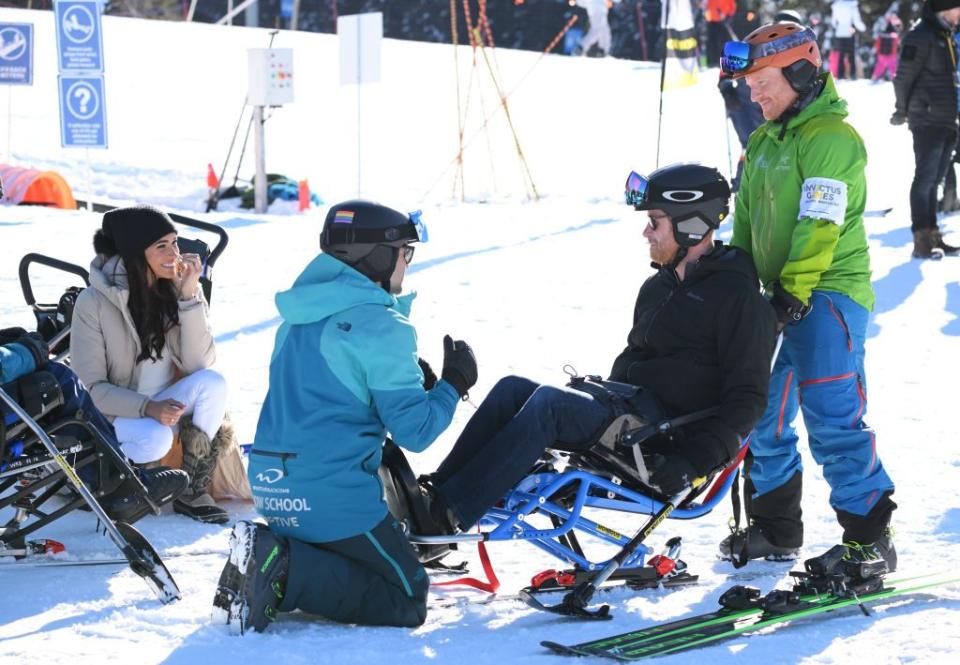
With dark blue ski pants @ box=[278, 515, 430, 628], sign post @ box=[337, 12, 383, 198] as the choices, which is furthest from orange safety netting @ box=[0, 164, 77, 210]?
dark blue ski pants @ box=[278, 515, 430, 628]

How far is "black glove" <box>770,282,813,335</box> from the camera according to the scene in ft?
14.1

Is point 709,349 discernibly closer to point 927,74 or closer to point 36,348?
point 36,348

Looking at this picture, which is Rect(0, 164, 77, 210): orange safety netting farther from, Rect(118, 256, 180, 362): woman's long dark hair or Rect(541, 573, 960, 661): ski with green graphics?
Rect(541, 573, 960, 661): ski with green graphics

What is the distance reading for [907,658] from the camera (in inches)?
144

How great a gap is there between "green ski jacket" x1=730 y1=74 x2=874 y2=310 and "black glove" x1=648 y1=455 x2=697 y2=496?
68 cm

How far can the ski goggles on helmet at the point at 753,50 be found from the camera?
14.4 feet

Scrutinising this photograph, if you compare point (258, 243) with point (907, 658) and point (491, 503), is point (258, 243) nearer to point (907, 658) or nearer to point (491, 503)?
point (491, 503)

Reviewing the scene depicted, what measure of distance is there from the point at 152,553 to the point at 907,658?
224 cm

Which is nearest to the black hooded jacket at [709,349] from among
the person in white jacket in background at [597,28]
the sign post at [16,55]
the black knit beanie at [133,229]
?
the black knit beanie at [133,229]

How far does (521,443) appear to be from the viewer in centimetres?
401

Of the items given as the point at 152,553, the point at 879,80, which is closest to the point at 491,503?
the point at 152,553

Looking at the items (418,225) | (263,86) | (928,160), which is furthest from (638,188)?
(263,86)

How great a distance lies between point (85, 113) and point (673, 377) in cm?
1007

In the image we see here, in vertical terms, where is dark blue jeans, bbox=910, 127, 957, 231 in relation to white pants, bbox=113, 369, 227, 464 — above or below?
above
